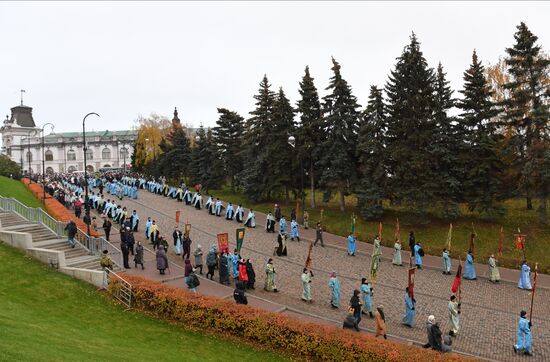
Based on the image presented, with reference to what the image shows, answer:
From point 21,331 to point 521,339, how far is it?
13943 millimetres

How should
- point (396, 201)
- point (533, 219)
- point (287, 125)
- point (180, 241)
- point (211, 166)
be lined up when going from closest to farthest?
point (180, 241)
point (533, 219)
point (396, 201)
point (287, 125)
point (211, 166)

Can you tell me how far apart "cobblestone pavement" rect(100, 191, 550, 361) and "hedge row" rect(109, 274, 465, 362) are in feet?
10.3

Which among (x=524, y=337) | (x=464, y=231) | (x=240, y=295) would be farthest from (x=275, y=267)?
(x=464, y=231)

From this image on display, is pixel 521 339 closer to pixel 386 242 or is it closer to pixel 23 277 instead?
pixel 386 242

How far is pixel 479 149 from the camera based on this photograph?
30.6m

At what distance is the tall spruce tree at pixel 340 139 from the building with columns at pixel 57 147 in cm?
9736

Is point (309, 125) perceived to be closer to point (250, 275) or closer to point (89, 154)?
→ point (250, 275)

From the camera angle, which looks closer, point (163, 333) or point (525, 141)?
point (163, 333)

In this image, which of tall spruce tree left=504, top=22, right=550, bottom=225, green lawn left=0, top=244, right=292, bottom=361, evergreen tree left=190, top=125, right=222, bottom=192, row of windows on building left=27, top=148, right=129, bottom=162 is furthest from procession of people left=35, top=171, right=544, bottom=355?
row of windows on building left=27, top=148, right=129, bottom=162

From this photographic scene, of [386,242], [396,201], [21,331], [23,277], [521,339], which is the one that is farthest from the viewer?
[396,201]

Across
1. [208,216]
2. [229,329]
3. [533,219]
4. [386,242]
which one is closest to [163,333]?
[229,329]

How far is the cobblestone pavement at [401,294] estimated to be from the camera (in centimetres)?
1527

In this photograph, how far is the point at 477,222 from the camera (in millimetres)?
31438

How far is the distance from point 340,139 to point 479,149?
984cm
